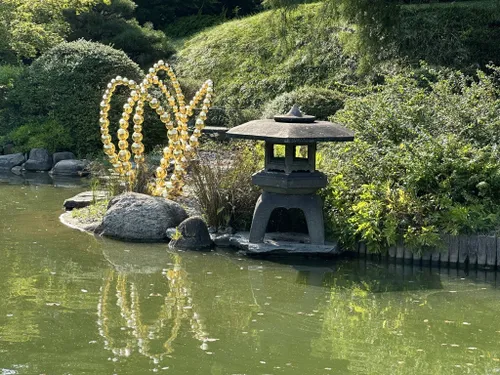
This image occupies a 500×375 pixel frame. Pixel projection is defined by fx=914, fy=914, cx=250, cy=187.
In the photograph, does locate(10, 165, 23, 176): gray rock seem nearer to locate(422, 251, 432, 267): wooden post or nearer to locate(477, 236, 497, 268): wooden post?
locate(422, 251, 432, 267): wooden post

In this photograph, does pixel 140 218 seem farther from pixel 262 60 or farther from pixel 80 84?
pixel 262 60

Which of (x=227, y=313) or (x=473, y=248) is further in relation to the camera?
(x=473, y=248)

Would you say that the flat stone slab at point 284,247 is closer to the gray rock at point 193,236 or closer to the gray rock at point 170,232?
the gray rock at point 193,236

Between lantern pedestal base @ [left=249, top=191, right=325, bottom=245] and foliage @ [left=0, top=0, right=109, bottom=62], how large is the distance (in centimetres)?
1191

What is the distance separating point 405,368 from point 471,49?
12.8 m

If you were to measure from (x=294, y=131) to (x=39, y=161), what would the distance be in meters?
9.32

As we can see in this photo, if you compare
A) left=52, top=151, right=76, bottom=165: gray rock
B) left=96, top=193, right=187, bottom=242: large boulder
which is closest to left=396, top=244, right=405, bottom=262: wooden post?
left=96, top=193, right=187, bottom=242: large boulder

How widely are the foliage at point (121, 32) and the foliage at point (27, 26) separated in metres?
2.91

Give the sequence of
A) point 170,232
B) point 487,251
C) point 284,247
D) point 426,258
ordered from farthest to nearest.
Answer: point 170,232, point 284,247, point 426,258, point 487,251

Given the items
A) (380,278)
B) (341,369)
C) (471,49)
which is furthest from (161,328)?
(471,49)

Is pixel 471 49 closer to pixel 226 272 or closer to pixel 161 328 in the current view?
pixel 226 272

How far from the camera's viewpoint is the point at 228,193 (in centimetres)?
1127

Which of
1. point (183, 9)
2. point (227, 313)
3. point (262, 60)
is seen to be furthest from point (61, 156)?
point (183, 9)

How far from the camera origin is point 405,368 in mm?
6785
